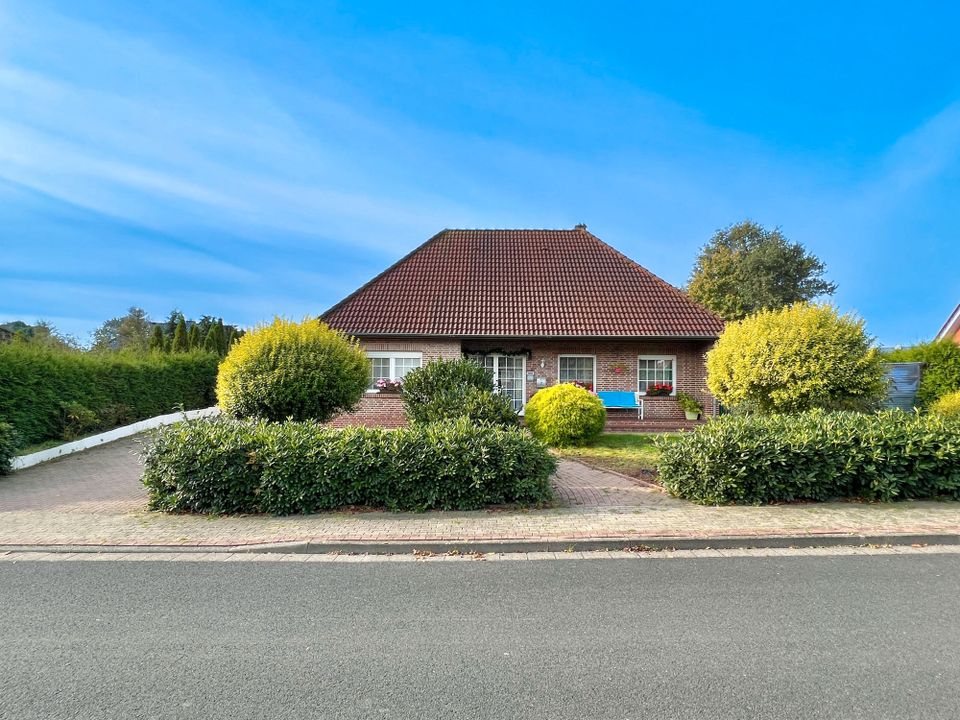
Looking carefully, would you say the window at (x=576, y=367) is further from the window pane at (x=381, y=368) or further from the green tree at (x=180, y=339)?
the green tree at (x=180, y=339)

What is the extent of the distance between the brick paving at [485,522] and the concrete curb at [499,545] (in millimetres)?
77

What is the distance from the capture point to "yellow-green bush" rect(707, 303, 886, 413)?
9.88 metres

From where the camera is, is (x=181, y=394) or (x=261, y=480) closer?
(x=261, y=480)

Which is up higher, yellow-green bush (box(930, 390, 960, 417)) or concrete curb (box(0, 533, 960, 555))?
yellow-green bush (box(930, 390, 960, 417))

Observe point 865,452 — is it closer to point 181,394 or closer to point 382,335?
point 382,335

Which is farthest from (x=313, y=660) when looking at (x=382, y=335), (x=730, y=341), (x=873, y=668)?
(x=382, y=335)

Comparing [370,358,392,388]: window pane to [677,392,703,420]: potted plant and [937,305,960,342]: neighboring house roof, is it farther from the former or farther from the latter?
[937,305,960,342]: neighboring house roof

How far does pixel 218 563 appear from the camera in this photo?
18.0 feet

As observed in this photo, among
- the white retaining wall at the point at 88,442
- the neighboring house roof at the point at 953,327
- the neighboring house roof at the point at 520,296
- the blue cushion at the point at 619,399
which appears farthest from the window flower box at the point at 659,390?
the neighboring house roof at the point at 953,327

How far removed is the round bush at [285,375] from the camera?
9.93 meters

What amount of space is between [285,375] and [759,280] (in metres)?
33.8

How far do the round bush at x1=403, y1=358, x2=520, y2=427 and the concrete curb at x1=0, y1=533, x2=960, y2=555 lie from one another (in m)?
4.06

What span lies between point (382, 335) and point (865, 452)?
1284cm

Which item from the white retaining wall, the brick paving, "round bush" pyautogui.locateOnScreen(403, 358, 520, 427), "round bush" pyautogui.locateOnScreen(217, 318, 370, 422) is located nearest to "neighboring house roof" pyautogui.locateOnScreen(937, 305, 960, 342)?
the brick paving
